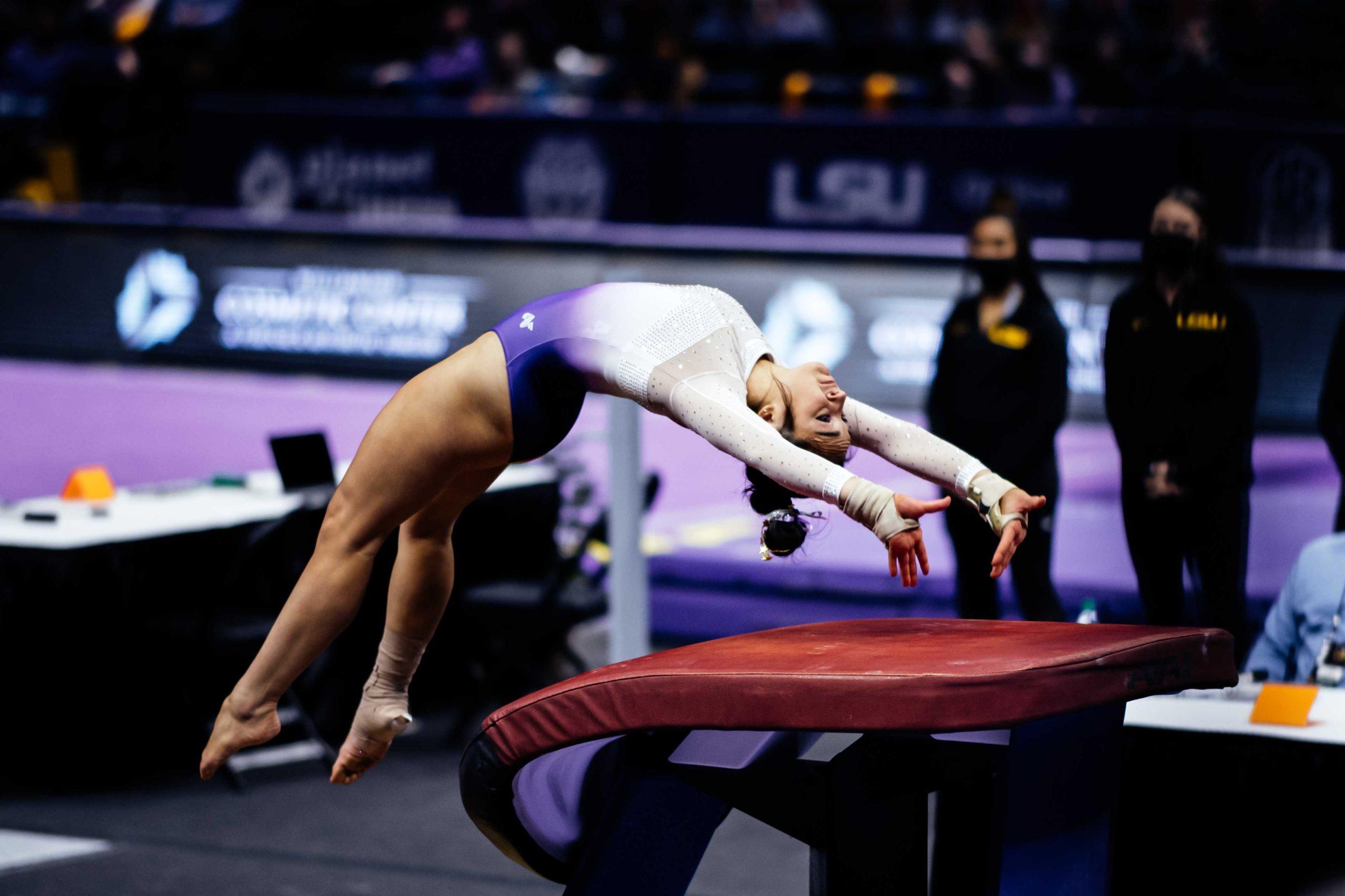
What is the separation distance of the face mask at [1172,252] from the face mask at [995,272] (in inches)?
18.7

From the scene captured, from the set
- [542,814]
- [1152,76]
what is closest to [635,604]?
[542,814]

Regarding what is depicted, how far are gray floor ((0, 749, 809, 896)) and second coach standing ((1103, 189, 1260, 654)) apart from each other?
1.49 meters

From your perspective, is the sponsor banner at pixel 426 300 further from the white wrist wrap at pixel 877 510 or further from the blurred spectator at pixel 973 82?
→ the white wrist wrap at pixel 877 510

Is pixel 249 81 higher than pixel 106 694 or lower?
higher

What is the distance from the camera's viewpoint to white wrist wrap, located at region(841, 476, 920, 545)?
9.07 feet

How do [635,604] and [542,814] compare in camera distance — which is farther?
[635,604]

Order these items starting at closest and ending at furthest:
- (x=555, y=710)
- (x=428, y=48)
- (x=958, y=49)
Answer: (x=555, y=710) → (x=958, y=49) → (x=428, y=48)

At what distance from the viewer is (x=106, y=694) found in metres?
5.72

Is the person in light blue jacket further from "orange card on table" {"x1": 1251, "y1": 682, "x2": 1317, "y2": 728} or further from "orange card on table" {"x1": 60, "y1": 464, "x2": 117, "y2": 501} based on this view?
"orange card on table" {"x1": 60, "y1": 464, "x2": 117, "y2": 501}

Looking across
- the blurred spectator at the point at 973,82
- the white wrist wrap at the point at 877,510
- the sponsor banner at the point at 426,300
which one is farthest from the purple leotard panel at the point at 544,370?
the blurred spectator at the point at 973,82

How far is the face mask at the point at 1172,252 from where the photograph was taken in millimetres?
4914

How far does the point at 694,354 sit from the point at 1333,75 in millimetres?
8137

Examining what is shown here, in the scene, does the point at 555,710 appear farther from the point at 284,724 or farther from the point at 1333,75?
the point at 1333,75

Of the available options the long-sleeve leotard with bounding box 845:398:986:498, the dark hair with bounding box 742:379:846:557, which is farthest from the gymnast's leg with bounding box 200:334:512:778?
the long-sleeve leotard with bounding box 845:398:986:498
